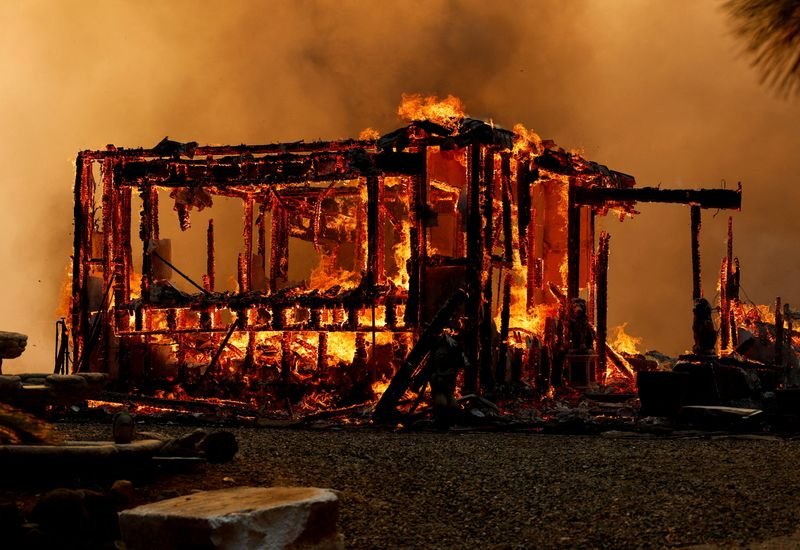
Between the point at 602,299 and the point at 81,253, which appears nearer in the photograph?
the point at 81,253

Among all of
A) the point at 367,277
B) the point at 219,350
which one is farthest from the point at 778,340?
the point at 219,350

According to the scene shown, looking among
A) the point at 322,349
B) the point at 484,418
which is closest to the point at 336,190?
the point at 322,349

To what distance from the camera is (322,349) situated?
67.5ft

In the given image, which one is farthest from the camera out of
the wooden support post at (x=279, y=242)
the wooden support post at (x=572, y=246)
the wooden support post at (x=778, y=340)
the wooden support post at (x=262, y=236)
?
the wooden support post at (x=262, y=236)

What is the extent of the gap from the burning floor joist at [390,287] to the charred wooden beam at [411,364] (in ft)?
0.12

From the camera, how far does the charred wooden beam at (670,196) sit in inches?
891

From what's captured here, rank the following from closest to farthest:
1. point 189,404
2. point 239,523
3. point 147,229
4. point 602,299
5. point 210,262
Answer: point 239,523
point 189,404
point 147,229
point 602,299
point 210,262

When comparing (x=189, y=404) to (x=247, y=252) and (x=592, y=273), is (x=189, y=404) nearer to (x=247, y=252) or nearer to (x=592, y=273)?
(x=247, y=252)

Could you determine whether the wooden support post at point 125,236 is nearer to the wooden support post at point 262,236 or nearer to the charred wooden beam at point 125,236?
the charred wooden beam at point 125,236

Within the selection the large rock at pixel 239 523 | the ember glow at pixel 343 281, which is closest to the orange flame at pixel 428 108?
the ember glow at pixel 343 281

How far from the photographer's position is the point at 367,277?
19.3 m

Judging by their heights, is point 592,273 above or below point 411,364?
above

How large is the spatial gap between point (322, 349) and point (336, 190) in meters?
5.35

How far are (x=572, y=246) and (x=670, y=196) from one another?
2.36 meters
